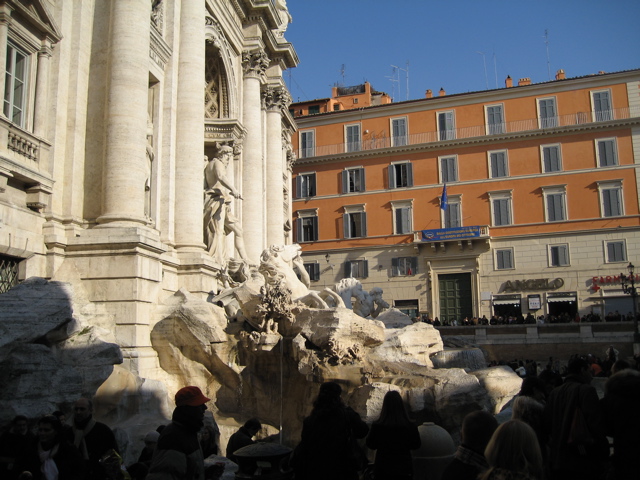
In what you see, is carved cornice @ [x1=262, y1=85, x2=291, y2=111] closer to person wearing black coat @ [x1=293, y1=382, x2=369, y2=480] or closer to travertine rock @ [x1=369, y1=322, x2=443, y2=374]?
travertine rock @ [x1=369, y1=322, x2=443, y2=374]

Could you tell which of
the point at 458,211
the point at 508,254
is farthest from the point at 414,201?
the point at 508,254

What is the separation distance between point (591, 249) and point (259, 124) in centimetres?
1894

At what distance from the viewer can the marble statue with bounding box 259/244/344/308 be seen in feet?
43.7

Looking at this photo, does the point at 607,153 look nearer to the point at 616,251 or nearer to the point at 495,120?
the point at 616,251

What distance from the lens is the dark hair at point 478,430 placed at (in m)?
3.60

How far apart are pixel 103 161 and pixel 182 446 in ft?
30.8

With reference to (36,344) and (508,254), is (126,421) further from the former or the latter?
(508,254)

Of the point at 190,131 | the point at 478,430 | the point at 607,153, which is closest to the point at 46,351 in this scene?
the point at 478,430

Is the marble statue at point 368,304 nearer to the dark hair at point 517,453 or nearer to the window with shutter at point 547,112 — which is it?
the dark hair at point 517,453

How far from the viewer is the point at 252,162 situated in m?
21.1

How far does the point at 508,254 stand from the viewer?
3244cm

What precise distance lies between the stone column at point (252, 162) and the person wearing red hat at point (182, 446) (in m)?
16.6

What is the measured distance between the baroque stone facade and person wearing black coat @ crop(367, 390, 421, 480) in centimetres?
717

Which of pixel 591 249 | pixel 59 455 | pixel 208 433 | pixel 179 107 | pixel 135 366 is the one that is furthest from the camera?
pixel 591 249
